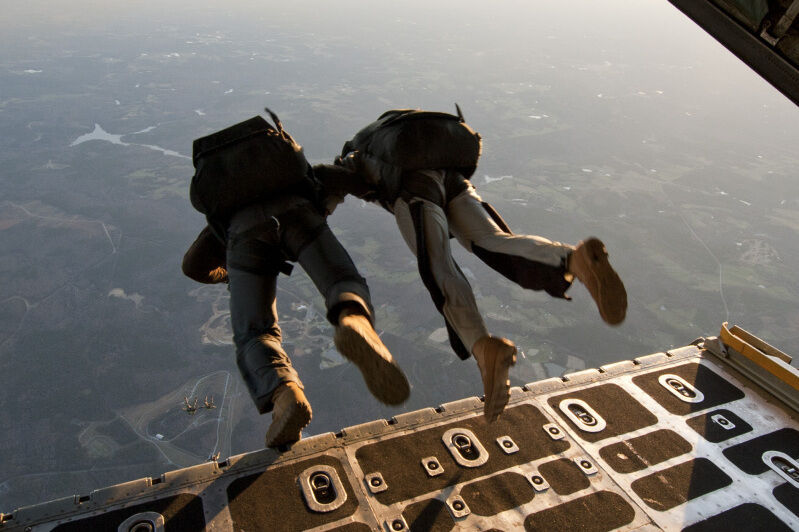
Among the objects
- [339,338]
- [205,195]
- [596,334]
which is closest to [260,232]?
[205,195]

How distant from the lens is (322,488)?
9.84 metres

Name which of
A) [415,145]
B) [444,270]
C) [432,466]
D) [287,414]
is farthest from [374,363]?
[432,466]

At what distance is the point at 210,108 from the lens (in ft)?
652

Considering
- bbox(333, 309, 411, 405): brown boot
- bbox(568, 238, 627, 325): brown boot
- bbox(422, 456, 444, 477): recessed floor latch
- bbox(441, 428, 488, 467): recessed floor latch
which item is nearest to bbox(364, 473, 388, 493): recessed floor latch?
bbox(422, 456, 444, 477): recessed floor latch

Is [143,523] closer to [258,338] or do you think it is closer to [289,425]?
[258,338]

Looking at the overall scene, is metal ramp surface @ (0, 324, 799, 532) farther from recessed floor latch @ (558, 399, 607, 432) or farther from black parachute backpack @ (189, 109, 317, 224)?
black parachute backpack @ (189, 109, 317, 224)

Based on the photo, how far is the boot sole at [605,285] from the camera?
5262mm

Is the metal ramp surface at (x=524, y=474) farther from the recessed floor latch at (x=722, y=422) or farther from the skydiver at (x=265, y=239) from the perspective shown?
the skydiver at (x=265, y=239)

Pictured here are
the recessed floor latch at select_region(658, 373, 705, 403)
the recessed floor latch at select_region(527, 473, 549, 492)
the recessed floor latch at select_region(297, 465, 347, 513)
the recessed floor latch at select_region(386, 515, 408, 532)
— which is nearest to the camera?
the recessed floor latch at select_region(386, 515, 408, 532)

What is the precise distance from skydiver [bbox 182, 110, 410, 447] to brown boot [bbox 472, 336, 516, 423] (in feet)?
3.81

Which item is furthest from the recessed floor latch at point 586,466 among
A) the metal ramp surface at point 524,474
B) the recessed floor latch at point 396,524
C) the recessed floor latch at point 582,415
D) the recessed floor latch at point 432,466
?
the recessed floor latch at point 396,524

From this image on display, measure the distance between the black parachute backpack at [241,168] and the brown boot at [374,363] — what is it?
255cm

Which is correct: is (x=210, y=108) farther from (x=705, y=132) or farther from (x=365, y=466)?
(x=365, y=466)

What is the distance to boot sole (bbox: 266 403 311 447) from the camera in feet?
16.9
